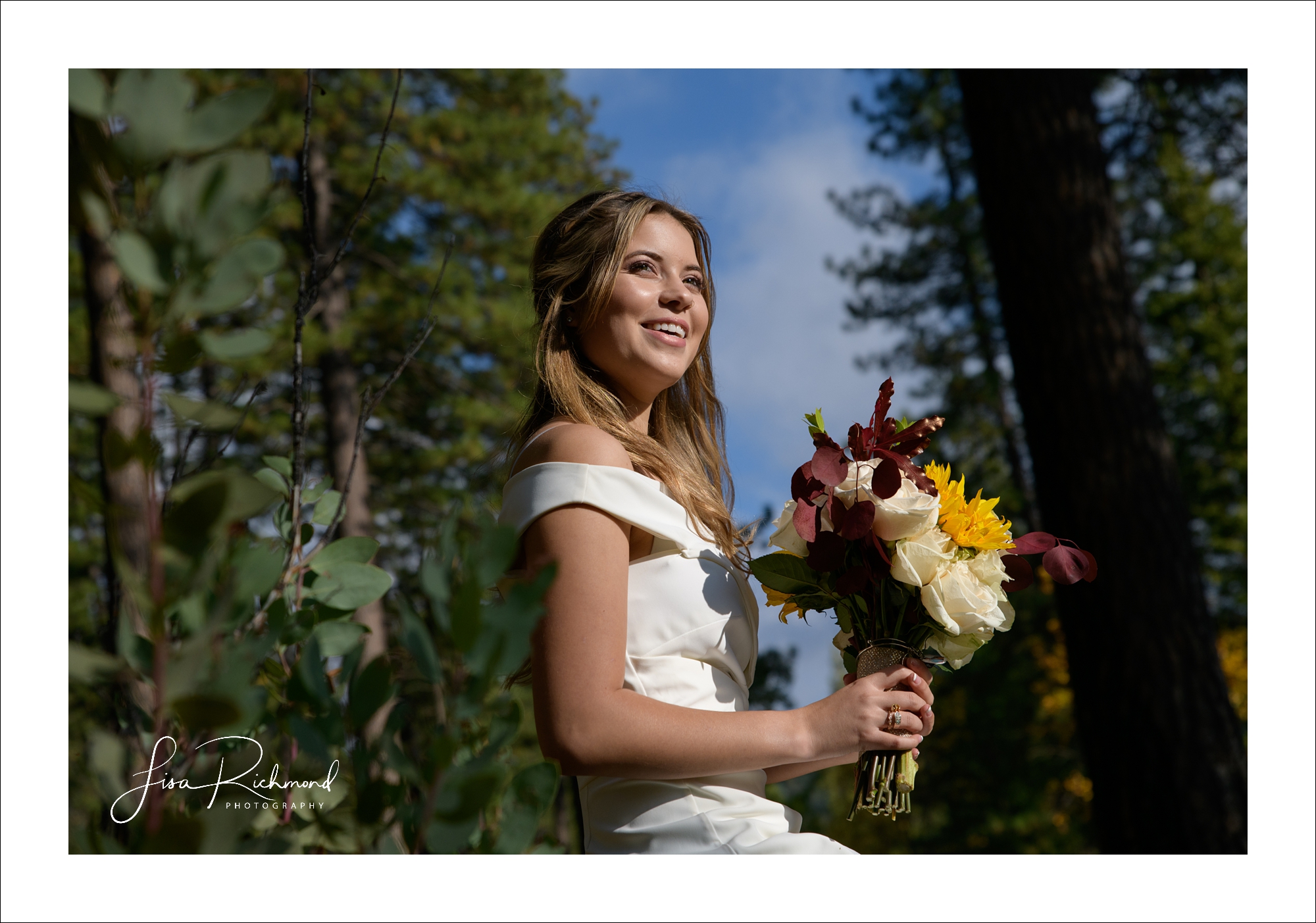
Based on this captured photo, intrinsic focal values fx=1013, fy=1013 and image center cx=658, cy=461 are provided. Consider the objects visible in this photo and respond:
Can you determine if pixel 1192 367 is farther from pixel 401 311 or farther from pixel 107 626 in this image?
pixel 107 626

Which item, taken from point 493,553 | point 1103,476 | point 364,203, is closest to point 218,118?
point 493,553

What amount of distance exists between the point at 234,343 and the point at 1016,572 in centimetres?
159

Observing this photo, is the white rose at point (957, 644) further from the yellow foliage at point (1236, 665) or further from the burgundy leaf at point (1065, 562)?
the yellow foliage at point (1236, 665)

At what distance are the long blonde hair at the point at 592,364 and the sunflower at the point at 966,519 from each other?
420mm

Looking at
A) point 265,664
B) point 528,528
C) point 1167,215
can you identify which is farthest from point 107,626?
point 1167,215

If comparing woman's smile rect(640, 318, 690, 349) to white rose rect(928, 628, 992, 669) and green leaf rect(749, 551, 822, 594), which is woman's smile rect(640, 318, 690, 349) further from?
white rose rect(928, 628, 992, 669)

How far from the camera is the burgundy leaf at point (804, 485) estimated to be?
1.79 metres

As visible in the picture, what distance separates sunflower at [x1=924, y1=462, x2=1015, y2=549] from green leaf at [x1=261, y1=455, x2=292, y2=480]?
1.16 m

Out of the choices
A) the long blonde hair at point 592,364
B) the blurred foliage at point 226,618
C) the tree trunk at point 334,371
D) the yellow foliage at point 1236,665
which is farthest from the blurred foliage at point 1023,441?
the blurred foliage at point 226,618

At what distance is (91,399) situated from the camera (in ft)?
2.39

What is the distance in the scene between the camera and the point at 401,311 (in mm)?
10156

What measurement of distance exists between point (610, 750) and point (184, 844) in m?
0.92

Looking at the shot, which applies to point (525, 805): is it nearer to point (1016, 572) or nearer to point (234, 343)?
point (234, 343)

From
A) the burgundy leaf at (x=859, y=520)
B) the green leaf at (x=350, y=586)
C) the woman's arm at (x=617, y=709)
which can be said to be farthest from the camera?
the burgundy leaf at (x=859, y=520)
